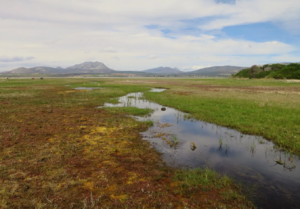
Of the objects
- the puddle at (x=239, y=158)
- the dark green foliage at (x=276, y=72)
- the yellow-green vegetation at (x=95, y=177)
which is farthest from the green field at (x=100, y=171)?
the dark green foliage at (x=276, y=72)

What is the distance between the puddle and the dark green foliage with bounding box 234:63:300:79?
87157mm

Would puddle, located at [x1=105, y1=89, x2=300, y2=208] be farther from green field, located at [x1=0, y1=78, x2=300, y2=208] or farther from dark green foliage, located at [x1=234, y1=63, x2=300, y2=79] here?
dark green foliage, located at [x1=234, y1=63, x2=300, y2=79]

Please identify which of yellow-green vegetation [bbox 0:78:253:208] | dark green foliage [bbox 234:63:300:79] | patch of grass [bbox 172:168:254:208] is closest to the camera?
yellow-green vegetation [bbox 0:78:253:208]

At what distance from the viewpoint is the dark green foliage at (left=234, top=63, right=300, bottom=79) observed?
80325 millimetres

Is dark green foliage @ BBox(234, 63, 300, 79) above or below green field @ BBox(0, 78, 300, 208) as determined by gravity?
above

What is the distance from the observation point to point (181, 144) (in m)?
13.5

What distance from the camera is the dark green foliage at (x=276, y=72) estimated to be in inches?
3162

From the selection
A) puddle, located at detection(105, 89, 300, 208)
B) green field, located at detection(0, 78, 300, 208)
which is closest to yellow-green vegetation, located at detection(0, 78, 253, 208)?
green field, located at detection(0, 78, 300, 208)

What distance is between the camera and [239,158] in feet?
36.8

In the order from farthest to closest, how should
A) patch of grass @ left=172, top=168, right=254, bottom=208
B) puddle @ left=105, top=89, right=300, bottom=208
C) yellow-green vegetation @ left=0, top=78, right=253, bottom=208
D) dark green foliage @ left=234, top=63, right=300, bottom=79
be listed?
dark green foliage @ left=234, top=63, right=300, bottom=79 → puddle @ left=105, top=89, right=300, bottom=208 → patch of grass @ left=172, top=168, right=254, bottom=208 → yellow-green vegetation @ left=0, top=78, right=253, bottom=208

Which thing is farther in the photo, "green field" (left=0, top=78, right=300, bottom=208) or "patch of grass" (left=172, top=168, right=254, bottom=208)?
"patch of grass" (left=172, top=168, right=254, bottom=208)

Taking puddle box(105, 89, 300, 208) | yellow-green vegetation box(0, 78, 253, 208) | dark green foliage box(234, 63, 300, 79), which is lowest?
puddle box(105, 89, 300, 208)

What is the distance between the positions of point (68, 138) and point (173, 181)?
9520 millimetres

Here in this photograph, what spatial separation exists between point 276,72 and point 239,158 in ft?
319
